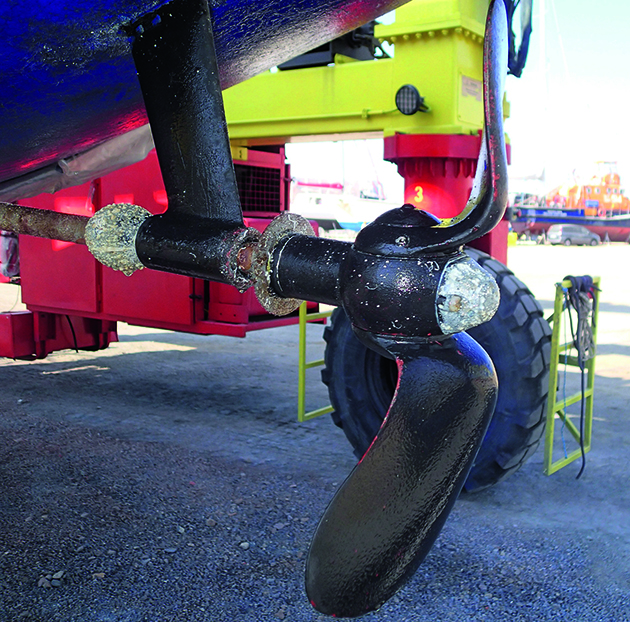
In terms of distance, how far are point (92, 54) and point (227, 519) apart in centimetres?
195

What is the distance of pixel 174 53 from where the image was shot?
147cm

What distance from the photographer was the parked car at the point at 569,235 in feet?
103

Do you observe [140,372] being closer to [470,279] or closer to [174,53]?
[174,53]

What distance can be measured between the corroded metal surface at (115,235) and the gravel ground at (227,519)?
4.16ft

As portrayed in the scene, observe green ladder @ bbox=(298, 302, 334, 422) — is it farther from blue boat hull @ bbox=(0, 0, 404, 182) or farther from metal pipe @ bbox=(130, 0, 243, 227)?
metal pipe @ bbox=(130, 0, 243, 227)

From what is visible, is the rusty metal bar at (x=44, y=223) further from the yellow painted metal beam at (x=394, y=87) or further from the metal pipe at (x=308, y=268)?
the yellow painted metal beam at (x=394, y=87)

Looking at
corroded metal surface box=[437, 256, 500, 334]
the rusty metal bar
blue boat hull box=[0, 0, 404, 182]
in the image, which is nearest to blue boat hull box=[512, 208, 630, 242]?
blue boat hull box=[0, 0, 404, 182]

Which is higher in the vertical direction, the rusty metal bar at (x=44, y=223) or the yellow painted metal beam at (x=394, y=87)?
the yellow painted metal beam at (x=394, y=87)

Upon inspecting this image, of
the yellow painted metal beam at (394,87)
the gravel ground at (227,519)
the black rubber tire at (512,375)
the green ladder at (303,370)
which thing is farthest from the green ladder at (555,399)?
the green ladder at (303,370)

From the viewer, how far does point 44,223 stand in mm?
1772

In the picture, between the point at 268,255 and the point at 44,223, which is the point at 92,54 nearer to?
the point at 44,223

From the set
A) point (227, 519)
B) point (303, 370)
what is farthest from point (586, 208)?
point (227, 519)

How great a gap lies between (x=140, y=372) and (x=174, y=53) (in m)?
A: 4.46

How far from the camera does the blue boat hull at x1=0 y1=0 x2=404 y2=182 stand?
4.79 ft
